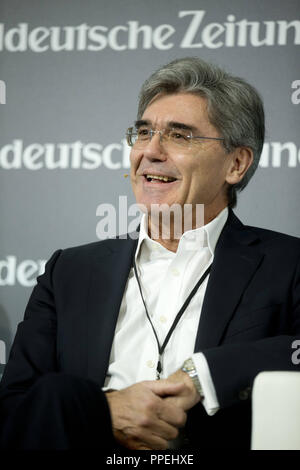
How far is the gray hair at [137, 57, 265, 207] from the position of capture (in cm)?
226

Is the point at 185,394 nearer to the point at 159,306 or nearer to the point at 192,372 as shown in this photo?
the point at 192,372

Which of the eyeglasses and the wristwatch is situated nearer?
the wristwatch

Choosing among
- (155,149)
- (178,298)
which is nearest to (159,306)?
(178,298)

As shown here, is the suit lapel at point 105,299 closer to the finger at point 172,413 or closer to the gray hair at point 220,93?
the finger at point 172,413

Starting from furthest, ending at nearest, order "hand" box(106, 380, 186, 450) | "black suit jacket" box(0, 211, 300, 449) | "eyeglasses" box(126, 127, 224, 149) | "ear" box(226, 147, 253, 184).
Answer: "ear" box(226, 147, 253, 184) → "eyeglasses" box(126, 127, 224, 149) → "black suit jacket" box(0, 211, 300, 449) → "hand" box(106, 380, 186, 450)

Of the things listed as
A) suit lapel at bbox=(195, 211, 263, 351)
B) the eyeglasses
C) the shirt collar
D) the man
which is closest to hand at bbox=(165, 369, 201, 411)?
the man

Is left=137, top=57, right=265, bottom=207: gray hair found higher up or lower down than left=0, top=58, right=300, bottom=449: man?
higher up

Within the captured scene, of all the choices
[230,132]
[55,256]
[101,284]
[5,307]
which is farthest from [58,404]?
[5,307]

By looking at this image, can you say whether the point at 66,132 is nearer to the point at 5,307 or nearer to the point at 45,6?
the point at 45,6

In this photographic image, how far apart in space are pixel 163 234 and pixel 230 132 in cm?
46

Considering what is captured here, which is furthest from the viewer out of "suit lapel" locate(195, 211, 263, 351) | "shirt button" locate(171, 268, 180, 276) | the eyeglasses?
the eyeglasses

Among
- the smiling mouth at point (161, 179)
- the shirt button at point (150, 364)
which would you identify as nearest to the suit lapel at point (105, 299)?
the shirt button at point (150, 364)

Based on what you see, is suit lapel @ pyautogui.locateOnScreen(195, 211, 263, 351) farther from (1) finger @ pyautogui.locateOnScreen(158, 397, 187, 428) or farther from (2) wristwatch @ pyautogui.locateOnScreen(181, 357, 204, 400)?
(1) finger @ pyautogui.locateOnScreen(158, 397, 187, 428)

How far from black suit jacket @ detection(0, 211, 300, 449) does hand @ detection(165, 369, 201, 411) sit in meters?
0.07
